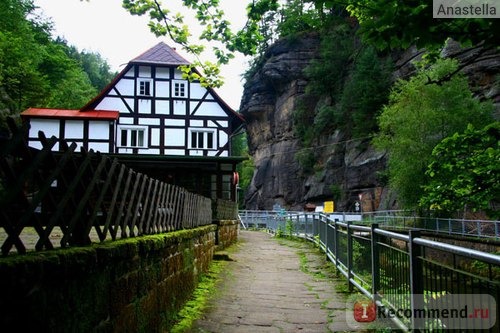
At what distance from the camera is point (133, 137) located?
2545cm

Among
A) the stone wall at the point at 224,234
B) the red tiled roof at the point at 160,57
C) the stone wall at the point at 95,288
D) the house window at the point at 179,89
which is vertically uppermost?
the red tiled roof at the point at 160,57

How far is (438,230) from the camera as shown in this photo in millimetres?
22969

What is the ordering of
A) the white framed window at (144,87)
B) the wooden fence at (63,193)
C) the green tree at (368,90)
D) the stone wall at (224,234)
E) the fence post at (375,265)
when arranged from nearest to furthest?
the wooden fence at (63,193)
the fence post at (375,265)
the stone wall at (224,234)
the white framed window at (144,87)
the green tree at (368,90)

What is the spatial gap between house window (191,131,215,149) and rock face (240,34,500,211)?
56.0 feet

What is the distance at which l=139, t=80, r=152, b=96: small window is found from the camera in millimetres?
26106

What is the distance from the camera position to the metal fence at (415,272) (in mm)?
2623

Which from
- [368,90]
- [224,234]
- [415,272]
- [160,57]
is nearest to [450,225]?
Answer: [224,234]

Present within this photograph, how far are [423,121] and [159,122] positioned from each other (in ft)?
62.1

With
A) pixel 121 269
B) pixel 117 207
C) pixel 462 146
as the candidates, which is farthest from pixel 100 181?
pixel 462 146

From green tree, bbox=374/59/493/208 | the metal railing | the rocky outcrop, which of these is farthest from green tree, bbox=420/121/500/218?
the rocky outcrop

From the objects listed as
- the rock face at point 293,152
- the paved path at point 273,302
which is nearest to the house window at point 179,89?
the paved path at point 273,302

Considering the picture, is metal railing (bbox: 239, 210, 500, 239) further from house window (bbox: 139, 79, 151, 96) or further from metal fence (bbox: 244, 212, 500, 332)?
house window (bbox: 139, 79, 151, 96)

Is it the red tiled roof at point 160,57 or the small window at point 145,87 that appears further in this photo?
the red tiled roof at point 160,57

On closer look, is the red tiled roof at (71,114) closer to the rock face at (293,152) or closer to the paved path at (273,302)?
the paved path at (273,302)
